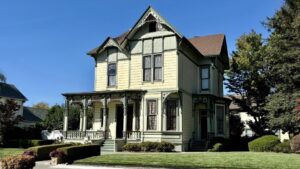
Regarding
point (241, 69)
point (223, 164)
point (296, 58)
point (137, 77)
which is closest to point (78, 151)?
point (223, 164)

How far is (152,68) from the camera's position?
29.9 metres

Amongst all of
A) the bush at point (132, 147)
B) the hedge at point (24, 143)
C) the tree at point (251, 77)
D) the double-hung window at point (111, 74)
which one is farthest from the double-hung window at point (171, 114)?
the tree at point (251, 77)

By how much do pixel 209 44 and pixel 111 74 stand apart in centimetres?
1057

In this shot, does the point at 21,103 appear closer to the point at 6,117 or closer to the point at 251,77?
the point at 6,117

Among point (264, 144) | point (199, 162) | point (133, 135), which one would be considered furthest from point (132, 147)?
point (199, 162)

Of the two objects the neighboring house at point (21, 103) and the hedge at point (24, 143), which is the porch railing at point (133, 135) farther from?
the neighboring house at point (21, 103)

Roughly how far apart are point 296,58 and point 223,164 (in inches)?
637

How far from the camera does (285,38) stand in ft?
103

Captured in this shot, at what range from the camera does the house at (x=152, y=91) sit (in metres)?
29.0

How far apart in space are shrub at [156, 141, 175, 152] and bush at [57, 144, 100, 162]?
17.9 ft

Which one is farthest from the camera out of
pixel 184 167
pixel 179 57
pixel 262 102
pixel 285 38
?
pixel 262 102

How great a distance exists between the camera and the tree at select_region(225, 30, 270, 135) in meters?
38.1

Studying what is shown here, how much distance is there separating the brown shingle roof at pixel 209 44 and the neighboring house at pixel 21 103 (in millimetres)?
31412

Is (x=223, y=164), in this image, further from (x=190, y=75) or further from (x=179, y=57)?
(x=190, y=75)
